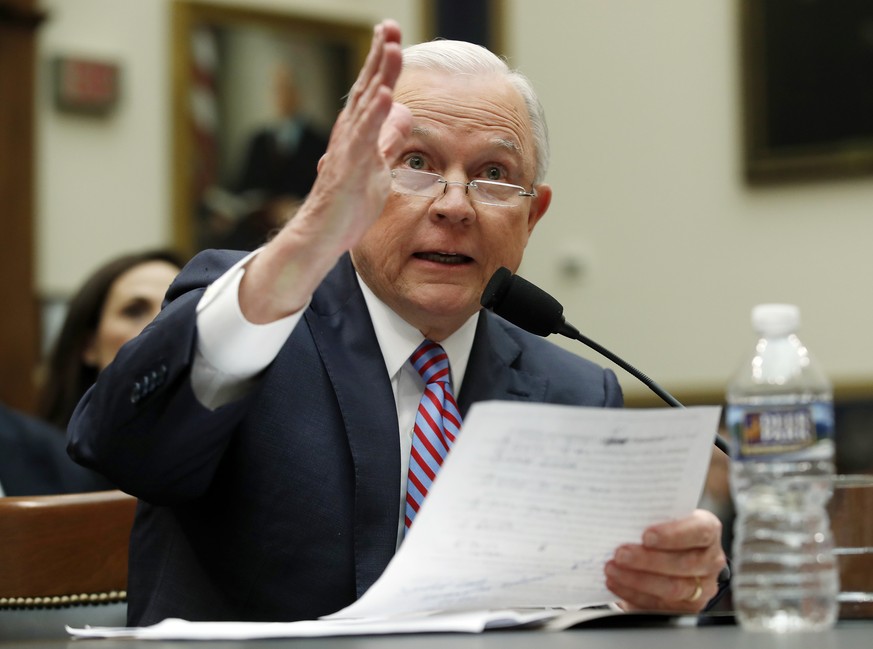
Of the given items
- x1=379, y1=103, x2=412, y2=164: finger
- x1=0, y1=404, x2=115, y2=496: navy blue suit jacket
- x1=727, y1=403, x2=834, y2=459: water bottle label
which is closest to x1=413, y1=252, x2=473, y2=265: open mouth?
x1=379, y1=103, x2=412, y2=164: finger

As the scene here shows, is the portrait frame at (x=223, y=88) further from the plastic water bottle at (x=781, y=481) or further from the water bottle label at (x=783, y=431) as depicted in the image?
the water bottle label at (x=783, y=431)

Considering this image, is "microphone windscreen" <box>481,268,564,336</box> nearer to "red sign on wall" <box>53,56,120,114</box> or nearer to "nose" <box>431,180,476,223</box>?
"nose" <box>431,180,476,223</box>

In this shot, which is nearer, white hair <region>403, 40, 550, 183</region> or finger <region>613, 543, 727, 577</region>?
finger <region>613, 543, 727, 577</region>

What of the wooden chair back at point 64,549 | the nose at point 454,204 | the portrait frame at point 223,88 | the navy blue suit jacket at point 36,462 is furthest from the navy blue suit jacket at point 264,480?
the portrait frame at point 223,88

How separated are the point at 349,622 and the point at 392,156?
641mm

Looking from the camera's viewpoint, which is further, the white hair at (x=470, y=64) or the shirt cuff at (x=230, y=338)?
the white hair at (x=470, y=64)

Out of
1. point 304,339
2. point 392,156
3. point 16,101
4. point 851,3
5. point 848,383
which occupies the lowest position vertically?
point 848,383

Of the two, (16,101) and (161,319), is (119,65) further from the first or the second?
(161,319)

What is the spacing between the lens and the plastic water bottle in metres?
1.52

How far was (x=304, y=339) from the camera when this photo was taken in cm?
225

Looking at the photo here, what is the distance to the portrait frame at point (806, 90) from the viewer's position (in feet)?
21.1

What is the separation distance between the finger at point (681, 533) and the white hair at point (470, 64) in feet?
3.38

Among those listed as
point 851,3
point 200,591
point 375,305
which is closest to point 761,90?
point 851,3

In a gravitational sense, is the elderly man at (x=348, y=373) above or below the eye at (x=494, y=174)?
below
